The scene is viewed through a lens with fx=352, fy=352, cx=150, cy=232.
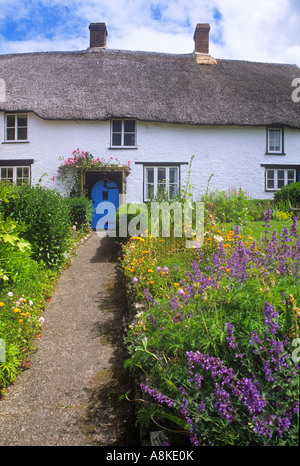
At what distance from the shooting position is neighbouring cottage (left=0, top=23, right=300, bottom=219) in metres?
14.2

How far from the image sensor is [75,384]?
3.56 meters

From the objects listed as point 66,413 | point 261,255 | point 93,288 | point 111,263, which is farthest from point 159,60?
point 66,413

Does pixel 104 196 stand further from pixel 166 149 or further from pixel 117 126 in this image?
pixel 166 149

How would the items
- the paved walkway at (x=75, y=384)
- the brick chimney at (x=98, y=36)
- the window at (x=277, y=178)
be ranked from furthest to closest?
1. the brick chimney at (x=98, y=36)
2. the window at (x=277, y=178)
3. the paved walkway at (x=75, y=384)

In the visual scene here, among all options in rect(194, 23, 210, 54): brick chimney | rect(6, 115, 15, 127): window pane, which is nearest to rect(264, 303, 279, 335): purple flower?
rect(6, 115, 15, 127): window pane

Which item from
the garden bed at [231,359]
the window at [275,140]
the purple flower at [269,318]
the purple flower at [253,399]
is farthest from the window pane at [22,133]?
the purple flower at [253,399]

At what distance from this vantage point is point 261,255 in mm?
3410

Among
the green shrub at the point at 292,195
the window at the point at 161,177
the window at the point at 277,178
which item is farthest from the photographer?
the window at the point at 277,178

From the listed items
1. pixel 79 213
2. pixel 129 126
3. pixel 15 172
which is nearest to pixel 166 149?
pixel 129 126

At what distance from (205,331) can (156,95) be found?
553 inches

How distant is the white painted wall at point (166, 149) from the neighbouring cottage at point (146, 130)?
4 cm

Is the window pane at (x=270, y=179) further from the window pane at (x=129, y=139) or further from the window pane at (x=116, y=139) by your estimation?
the window pane at (x=116, y=139)

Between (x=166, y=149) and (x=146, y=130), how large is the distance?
1.13 m

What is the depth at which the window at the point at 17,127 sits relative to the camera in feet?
47.7
